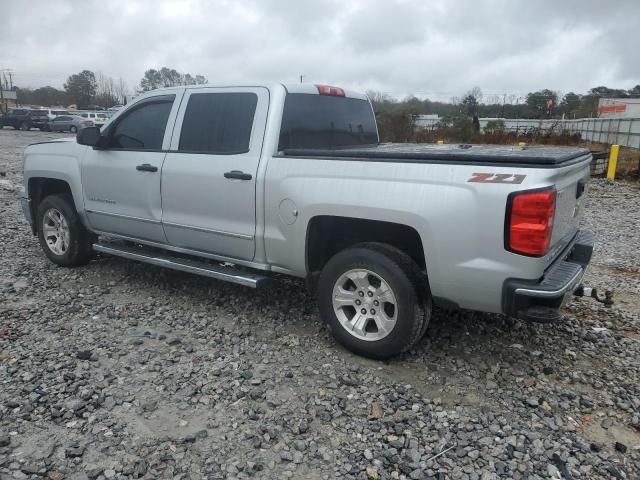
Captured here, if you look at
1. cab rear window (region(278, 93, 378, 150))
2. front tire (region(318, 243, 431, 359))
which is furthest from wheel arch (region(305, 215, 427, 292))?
cab rear window (region(278, 93, 378, 150))

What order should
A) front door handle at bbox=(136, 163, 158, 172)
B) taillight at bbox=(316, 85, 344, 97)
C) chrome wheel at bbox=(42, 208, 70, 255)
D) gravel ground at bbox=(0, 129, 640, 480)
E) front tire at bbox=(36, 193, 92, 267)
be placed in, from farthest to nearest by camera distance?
chrome wheel at bbox=(42, 208, 70, 255) → front tire at bbox=(36, 193, 92, 267) → front door handle at bbox=(136, 163, 158, 172) → taillight at bbox=(316, 85, 344, 97) → gravel ground at bbox=(0, 129, 640, 480)

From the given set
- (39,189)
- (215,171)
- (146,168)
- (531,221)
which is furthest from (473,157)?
(39,189)

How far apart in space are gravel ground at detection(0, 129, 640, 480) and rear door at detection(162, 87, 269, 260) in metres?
0.74

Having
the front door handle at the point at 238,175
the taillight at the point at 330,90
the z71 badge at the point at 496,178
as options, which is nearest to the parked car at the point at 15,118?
the taillight at the point at 330,90

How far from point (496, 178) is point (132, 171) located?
3377mm

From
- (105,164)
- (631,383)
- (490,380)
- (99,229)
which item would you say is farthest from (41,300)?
(631,383)

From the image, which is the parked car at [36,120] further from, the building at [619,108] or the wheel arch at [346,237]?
the building at [619,108]

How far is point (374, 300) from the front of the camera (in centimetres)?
378

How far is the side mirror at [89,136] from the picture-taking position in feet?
16.8

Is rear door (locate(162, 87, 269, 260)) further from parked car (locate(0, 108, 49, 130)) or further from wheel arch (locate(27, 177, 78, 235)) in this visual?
parked car (locate(0, 108, 49, 130))

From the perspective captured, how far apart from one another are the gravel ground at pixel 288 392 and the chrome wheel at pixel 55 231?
747mm

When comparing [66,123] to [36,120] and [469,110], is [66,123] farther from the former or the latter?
[469,110]

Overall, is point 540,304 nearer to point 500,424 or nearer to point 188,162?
point 500,424

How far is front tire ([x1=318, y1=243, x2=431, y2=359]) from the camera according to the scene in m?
3.58
